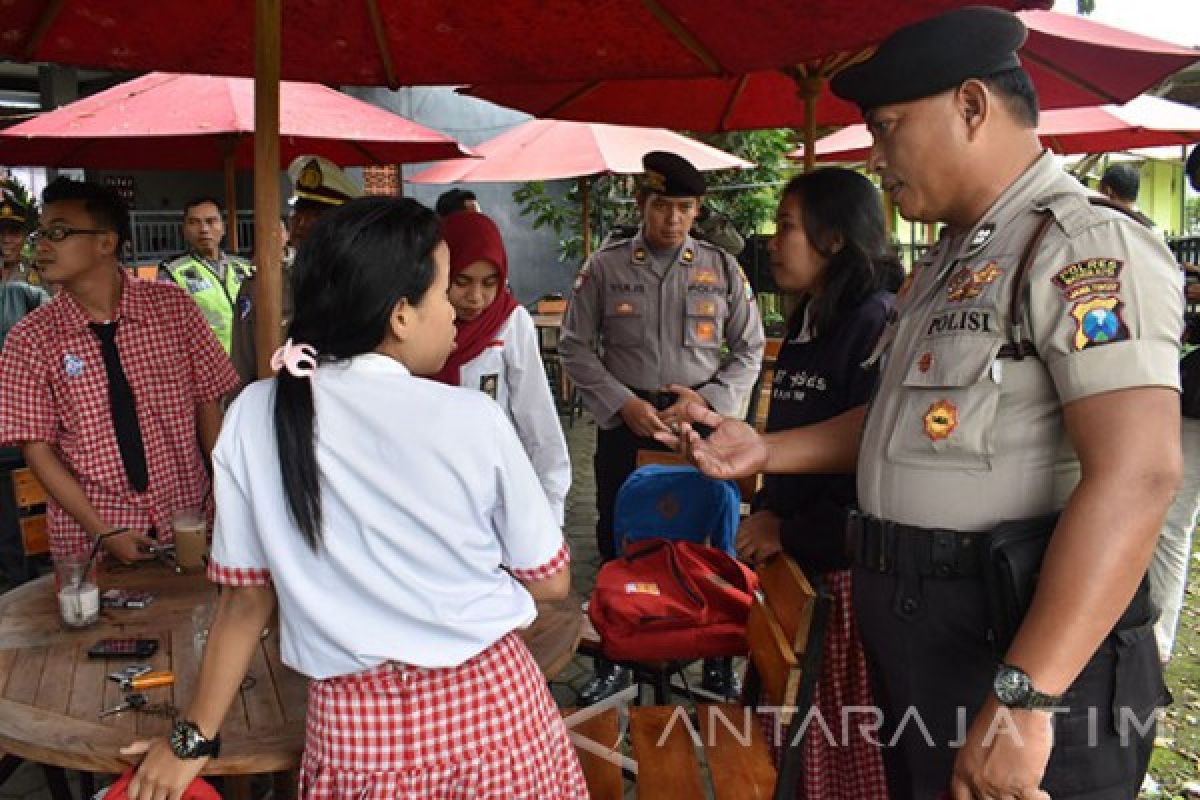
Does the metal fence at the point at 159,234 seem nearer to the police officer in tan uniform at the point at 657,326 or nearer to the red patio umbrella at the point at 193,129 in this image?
the red patio umbrella at the point at 193,129

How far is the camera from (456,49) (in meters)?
2.85

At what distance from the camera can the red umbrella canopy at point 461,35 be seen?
7.95ft

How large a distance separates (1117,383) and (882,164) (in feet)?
1.90

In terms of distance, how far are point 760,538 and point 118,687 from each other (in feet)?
4.93

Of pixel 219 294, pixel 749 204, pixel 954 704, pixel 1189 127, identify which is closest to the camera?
pixel 954 704

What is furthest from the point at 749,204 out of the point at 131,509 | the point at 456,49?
the point at 131,509

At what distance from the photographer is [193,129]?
4.33 m

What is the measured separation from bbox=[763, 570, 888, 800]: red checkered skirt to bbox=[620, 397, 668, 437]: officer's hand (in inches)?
53.4

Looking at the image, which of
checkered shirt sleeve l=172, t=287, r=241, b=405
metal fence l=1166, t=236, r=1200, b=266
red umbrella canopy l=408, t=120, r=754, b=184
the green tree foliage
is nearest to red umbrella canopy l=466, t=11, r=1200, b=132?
checkered shirt sleeve l=172, t=287, r=241, b=405

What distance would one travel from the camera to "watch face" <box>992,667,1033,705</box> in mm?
1367

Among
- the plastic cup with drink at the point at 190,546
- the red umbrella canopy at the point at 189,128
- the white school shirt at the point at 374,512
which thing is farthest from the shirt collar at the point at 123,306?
the red umbrella canopy at the point at 189,128

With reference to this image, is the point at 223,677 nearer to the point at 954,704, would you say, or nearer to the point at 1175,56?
the point at 954,704

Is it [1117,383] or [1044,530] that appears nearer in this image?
[1117,383]

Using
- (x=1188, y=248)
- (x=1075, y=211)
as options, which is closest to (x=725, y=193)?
(x=1188, y=248)
